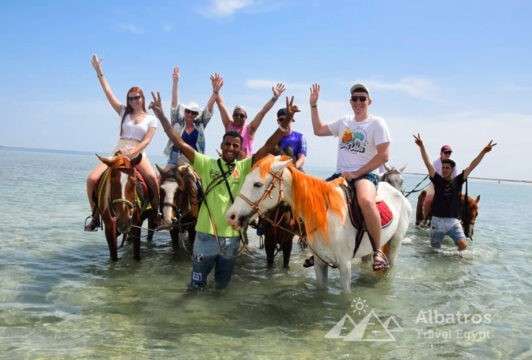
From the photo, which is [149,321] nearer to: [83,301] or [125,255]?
[83,301]

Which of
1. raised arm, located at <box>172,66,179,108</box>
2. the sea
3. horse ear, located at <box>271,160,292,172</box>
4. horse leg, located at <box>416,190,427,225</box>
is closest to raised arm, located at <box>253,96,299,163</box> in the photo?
horse ear, located at <box>271,160,292,172</box>

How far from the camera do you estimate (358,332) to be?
4.66m

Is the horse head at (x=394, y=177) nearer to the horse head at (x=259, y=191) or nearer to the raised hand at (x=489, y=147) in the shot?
the raised hand at (x=489, y=147)

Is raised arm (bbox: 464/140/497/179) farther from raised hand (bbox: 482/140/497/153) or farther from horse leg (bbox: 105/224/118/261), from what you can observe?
horse leg (bbox: 105/224/118/261)

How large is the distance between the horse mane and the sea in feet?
4.14

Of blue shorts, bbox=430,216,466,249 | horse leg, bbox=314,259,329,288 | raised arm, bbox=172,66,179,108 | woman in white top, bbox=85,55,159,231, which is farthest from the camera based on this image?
blue shorts, bbox=430,216,466,249

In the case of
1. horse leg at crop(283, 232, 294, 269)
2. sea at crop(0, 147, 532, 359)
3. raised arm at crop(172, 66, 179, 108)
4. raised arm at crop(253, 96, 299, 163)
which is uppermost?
raised arm at crop(172, 66, 179, 108)

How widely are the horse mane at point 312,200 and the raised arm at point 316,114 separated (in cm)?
123

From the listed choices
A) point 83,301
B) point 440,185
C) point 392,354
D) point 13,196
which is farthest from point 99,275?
point 13,196

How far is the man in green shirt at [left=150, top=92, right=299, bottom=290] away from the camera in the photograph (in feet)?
15.5

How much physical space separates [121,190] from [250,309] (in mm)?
2554

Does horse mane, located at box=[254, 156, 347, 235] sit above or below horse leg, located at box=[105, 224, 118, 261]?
above

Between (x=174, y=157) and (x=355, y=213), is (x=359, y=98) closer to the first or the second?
(x=355, y=213)

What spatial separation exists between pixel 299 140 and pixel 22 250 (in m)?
6.17
